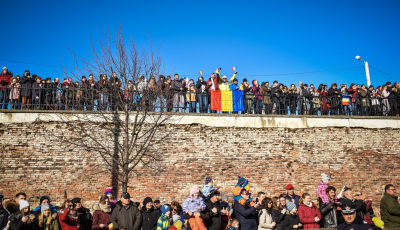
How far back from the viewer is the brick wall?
1147cm

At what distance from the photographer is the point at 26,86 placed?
12602mm

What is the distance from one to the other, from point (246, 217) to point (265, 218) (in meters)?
0.60

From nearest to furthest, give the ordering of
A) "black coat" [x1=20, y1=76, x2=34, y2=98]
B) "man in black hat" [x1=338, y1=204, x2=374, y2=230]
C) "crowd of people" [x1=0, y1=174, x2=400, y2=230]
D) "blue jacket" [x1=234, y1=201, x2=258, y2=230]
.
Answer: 1. "man in black hat" [x1=338, y1=204, x2=374, y2=230]
2. "crowd of people" [x1=0, y1=174, x2=400, y2=230]
3. "blue jacket" [x1=234, y1=201, x2=258, y2=230]
4. "black coat" [x1=20, y1=76, x2=34, y2=98]

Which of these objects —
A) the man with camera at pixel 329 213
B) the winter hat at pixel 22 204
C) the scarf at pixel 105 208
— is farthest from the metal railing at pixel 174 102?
the man with camera at pixel 329 213

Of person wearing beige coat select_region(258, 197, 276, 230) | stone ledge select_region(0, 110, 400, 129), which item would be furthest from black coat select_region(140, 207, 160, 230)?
stone ledge select_region(0, 110, 400, 129)

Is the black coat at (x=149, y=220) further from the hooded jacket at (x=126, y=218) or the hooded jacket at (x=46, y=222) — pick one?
the hooded jacket at (x=46, y=222)

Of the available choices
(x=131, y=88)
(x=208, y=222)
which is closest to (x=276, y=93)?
(x=131, y=88)

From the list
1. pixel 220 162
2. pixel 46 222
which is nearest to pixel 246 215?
pixel 46 222

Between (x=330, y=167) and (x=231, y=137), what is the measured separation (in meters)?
4.16

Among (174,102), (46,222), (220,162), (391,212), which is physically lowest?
(391,212)

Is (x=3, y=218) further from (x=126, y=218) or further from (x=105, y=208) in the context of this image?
(x=126, y=218)

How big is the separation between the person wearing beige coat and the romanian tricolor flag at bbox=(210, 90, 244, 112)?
6.26m

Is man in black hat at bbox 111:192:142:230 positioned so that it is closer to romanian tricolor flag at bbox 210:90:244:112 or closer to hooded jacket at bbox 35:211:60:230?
hooded jacket at bbox 35:211:60:230

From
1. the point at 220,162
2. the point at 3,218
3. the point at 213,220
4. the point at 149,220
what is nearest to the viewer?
the point at 3,218
